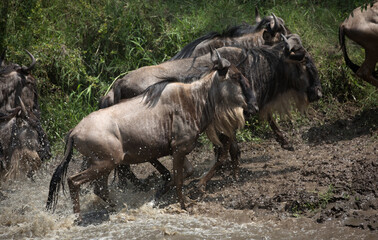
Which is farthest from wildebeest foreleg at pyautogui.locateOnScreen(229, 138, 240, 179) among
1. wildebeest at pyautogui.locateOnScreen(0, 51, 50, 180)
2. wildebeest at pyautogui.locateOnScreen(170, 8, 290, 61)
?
wildebeest at pyautogui.locateOnScreen(0, 51, 50, 180)

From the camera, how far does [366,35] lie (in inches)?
320

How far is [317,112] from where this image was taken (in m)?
8.57

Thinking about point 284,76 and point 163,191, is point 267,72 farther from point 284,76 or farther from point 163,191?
point 163,191

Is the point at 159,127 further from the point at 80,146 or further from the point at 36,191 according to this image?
the point at 36,191

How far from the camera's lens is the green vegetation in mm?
8781

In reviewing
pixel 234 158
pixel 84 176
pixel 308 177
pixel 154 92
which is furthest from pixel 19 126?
pixel 308 177

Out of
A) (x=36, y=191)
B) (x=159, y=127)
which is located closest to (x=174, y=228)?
(x=159, y=127)

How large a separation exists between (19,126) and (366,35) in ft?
16.2

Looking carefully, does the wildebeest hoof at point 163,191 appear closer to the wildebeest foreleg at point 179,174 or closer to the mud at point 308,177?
the mud at point 308,177

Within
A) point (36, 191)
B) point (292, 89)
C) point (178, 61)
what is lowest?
point (36, 191)

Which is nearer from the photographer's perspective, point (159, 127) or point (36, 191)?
point (159, 127)

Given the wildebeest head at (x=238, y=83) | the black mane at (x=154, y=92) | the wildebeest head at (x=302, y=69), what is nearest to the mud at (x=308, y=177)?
the wildebeest head at (x=302, y=69)

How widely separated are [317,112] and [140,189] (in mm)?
3178

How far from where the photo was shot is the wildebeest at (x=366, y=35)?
8102 millimetres
